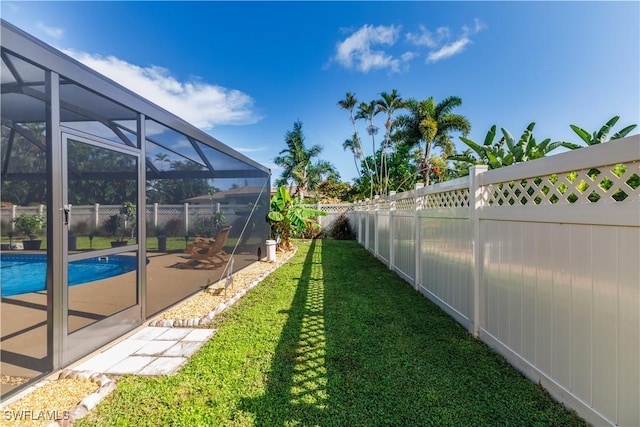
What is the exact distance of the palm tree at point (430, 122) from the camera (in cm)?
1933

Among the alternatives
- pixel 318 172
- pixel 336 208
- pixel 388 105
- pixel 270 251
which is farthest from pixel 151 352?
pixel 318 172

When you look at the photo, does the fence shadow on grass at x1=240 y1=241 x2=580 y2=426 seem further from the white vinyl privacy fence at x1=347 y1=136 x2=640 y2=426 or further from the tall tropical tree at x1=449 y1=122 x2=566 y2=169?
the tall tropical tree at x1=449 y1=122 x2=566 y2=169

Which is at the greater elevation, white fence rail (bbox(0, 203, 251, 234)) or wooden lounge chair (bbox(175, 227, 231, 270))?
white fence rail (bbox(0, 203, 251, 234))

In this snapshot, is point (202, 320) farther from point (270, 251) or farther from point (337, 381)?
point (270, 251)

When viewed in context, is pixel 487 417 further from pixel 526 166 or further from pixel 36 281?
pixel 36 281

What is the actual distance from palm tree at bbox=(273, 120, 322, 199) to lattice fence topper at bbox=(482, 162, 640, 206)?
68.6ft

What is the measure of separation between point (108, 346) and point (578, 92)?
487 inches

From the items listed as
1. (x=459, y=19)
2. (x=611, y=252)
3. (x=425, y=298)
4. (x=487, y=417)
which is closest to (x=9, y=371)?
(x=487, y=417)

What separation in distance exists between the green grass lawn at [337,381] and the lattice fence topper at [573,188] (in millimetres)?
1521

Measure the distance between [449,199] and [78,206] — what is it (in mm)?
4434

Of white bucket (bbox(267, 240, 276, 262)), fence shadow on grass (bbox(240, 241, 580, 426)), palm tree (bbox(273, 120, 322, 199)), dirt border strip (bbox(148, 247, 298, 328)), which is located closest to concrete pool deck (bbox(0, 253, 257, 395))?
dirt border strip (bbox(148, 247, 298, 328))

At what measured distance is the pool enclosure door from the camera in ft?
9.12

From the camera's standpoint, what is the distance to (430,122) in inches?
757

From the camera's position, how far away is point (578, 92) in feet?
28.4
